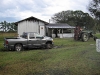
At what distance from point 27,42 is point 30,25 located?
1912 centimetres

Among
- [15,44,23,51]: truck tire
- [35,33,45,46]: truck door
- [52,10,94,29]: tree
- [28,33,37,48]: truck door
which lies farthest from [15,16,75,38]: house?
[52,10,94,29]: tree

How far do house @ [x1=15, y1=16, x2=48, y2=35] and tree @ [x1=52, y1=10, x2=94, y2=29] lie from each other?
36.6 metres

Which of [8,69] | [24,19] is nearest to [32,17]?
[24,19]

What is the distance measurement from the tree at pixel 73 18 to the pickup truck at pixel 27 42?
5418cm

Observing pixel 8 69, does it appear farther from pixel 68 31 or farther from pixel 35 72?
pixel 68 31

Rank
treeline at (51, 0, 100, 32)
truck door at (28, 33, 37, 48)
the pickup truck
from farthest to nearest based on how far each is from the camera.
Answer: treeline at (51, 0, 100, 32) < truck door at (28, 33, 37, 48) < the pickup truck

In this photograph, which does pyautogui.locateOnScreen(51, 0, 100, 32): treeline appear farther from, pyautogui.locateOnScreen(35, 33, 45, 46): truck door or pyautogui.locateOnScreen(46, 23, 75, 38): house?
pyautogui.locateOnScreen(35, 33, 45, 46): truck door

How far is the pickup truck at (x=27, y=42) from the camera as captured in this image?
1442 centimetres

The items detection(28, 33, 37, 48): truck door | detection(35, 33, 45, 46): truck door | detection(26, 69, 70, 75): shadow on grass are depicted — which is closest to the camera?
detection(26, 69, 70, 75): shadow on grass

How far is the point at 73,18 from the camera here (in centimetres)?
7688

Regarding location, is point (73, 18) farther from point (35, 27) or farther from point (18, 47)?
point (18, 47)

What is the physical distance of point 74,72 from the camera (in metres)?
6.77

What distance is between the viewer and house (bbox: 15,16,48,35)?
3397 cm

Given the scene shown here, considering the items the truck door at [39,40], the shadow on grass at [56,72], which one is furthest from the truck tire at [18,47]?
the shadow on grass at [56,72]
